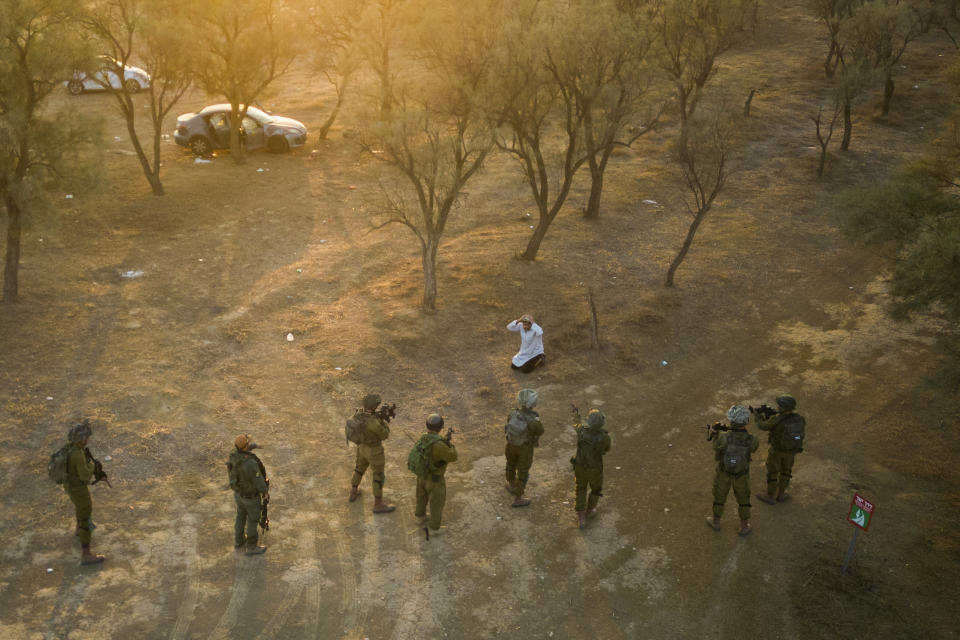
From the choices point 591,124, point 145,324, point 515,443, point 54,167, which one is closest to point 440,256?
point 591,124

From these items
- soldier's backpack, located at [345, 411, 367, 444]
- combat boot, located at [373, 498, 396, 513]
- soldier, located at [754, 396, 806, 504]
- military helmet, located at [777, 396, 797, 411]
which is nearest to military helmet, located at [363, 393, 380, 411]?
soldier's backpack, located at [345, 411, 367, 444]

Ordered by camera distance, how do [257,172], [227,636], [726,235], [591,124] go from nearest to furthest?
1. [227,636]
2. [591,124]
3. [726,235]
4. [257,172]

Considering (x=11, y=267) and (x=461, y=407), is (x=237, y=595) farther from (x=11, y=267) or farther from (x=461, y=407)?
(x=11, y=267)

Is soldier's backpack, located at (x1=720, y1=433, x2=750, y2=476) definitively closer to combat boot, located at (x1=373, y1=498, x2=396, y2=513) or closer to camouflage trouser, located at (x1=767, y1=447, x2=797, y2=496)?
camouflage trouser, located at (x1=767, y1=447, x2=797, y2=496)

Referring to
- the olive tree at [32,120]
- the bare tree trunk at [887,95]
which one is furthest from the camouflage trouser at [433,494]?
the bare tree trunk at [887,95]

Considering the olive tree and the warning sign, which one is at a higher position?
the olive tree

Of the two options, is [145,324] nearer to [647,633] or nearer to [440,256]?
[440,256]
